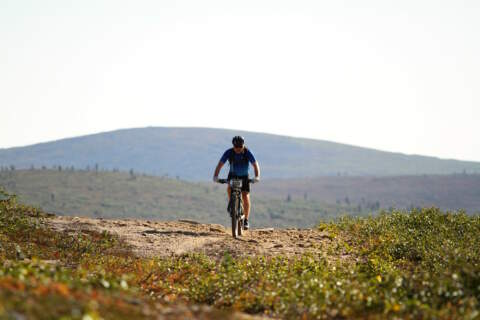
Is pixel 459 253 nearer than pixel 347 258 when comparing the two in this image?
Yes

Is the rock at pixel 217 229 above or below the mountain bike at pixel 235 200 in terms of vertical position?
below

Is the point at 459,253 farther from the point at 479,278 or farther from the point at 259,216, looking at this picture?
the point at 259,216

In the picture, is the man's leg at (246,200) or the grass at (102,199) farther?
the grass at (102,199)

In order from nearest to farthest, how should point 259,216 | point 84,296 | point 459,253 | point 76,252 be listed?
point 84,296
point 459,253
point 76,252
point 259,216

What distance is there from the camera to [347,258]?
18797mm

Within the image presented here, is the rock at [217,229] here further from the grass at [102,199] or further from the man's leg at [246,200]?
the grass at [102,199]

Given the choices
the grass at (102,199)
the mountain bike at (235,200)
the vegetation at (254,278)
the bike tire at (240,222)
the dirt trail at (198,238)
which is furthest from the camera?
the grass at (102,199)

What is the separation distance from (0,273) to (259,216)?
18335 cm

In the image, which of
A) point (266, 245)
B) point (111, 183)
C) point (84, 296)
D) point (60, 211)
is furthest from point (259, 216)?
point (84, 296)

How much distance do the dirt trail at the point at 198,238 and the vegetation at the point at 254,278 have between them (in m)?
0.67

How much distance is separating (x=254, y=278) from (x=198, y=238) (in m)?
8.79

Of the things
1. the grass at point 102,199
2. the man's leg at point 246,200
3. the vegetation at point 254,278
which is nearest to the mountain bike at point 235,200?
the man's leg at point 246,200

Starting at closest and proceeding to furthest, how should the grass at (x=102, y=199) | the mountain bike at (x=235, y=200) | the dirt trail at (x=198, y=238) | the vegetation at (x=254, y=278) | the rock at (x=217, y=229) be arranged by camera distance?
the vegetation at (x=254, y=278), the dirt trail at (x=198, y=238), the mountain bike at (x=235, y=200), the rock at (x=217, y=229), the grass at (x=102, y=199)

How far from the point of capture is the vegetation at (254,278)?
348 inches
